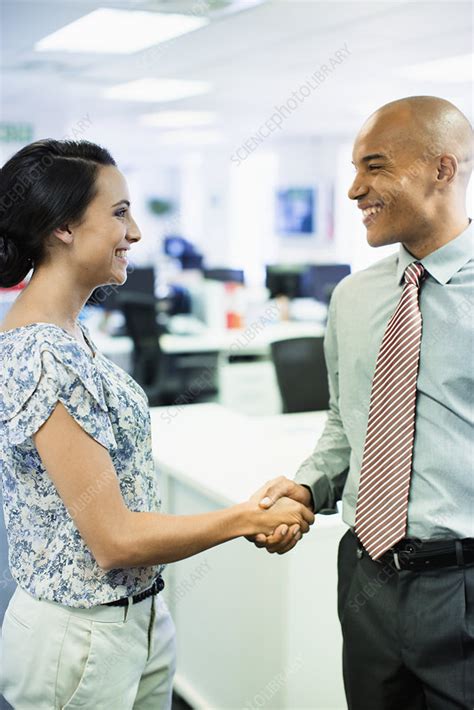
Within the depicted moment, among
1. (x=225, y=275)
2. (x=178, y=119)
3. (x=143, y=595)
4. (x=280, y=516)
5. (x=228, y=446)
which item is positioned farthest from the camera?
(x=178, y=119)

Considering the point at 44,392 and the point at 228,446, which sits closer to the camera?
the point at 44,392

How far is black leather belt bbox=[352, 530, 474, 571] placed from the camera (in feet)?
5.35

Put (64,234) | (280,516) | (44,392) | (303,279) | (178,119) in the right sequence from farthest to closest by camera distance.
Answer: (178,119) < (303,279) < (280,516) < (64,234) < (44,392)

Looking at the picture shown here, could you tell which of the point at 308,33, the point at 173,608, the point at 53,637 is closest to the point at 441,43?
the point at 308,33

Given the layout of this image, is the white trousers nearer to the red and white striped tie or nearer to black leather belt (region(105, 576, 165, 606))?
black leather belt (region(105, 576, 165, 606))

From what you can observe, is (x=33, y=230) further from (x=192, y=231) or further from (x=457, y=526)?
(x=192, y=231)

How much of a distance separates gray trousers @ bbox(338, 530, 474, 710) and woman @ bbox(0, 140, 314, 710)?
36cm

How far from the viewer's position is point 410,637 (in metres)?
1.65

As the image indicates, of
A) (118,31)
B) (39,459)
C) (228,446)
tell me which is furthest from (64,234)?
(118,31)

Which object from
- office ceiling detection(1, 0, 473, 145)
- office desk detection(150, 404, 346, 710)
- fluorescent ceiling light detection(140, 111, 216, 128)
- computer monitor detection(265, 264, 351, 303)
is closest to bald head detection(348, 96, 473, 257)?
office desk detection(150, 404, 346, 710)

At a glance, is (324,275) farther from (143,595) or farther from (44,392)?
(44,392)

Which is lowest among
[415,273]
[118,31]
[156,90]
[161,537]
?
[161,537]

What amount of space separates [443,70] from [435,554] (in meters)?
5.97

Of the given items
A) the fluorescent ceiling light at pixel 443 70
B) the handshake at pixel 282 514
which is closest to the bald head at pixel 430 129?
the handshake at pixel 282 514
